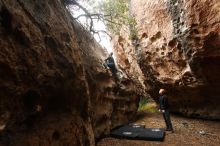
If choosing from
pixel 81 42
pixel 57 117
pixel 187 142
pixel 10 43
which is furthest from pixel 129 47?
pixel 10 43

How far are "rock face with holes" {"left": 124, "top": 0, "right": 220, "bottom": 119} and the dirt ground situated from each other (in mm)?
1032

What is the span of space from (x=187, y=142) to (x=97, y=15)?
6710 mm

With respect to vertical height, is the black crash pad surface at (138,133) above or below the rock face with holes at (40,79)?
below

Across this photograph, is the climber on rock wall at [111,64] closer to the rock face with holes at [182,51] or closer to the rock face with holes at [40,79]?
the rock face with holes at [182,51]

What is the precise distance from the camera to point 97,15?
11.0 m

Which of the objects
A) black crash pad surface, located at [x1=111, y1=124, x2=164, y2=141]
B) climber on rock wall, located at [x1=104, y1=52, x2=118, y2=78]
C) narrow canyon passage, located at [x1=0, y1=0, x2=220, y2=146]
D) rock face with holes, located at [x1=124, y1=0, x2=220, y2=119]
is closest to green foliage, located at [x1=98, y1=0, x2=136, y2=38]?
narrow canyon passage, located at [x1=0, y1=0, x2=220, y2=146]

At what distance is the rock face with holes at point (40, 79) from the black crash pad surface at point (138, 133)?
267 centimetres

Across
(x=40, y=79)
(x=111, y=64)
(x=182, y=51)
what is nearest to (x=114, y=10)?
(x=111, y=64)

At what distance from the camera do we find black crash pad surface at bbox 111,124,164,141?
9.02m

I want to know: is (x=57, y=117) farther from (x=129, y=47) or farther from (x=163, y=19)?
(x=129, y=47)

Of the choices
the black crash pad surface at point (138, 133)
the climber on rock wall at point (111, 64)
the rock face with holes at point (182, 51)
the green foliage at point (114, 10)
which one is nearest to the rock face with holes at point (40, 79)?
the black crash pad surface at point (138, 133)

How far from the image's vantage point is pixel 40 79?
507 centimetres

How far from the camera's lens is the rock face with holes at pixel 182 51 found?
31.2 feet

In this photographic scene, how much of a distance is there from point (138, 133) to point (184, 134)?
1926 mm
